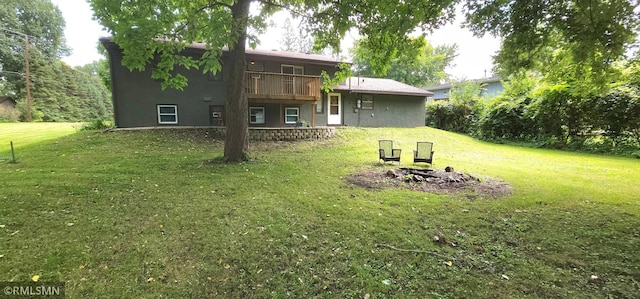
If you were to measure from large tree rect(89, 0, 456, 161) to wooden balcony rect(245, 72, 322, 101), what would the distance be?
4.57 m

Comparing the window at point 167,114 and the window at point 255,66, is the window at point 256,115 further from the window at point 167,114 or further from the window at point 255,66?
the window at point 167,114

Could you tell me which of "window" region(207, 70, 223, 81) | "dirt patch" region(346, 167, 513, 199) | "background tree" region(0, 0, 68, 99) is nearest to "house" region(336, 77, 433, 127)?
"window" region(207, 70, 223, 81)

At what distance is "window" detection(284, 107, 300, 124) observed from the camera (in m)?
16.3

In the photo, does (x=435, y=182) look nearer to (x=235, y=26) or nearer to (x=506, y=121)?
(x=235, y=26)

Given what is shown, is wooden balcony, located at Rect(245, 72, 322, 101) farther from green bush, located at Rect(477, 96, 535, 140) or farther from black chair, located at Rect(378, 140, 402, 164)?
green bush, located at Rect(477, 96, 535, 140)

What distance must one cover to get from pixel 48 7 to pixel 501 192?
5494 centimetres

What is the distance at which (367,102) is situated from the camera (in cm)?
1859

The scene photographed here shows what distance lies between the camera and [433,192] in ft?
20.5

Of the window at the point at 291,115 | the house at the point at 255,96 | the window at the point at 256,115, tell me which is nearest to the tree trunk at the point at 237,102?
the house at the point at 255,96

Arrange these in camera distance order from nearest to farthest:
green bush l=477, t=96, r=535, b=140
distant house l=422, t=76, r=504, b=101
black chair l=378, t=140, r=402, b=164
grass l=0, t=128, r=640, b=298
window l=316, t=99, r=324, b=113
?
grass l=0, t=128, r=640, b=298 < black chair l=378, t=140, r=402, b=164 < green bush l=477, t=96, r=535, b=140 < window l=316, t=99, r=324, b=113 < distant house l=422, t=76, r=504, b=101

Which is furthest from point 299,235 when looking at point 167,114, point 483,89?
point 483,89

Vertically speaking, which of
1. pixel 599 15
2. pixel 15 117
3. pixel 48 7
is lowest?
pixel 15 117

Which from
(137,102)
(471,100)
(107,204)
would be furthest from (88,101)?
(471,100)

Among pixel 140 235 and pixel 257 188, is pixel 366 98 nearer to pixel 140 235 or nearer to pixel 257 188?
pixel 257 188
